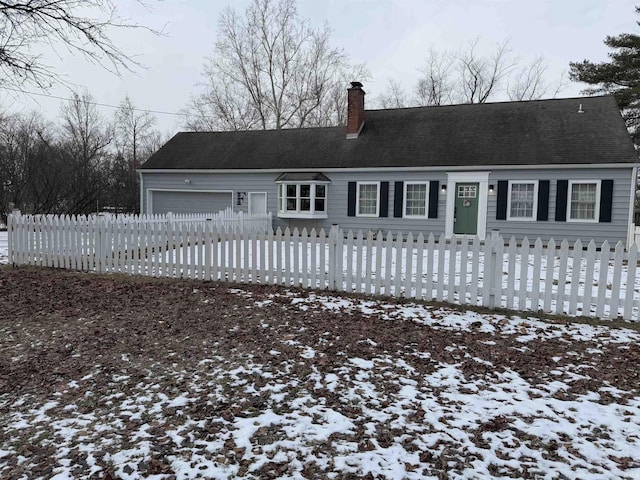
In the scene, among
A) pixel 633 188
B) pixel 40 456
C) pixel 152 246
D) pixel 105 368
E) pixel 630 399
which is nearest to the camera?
pixel 40 456

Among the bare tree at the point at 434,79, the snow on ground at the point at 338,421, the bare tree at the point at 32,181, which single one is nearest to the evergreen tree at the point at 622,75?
the bare tree at the point at 434,79

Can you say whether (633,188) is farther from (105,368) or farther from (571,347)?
(105,368)

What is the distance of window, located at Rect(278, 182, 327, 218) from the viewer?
1716 cm

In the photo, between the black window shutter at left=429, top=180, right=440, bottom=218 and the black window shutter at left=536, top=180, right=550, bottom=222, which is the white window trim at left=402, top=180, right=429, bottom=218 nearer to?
the black window shutter at left=429, top=180, right=440, bottom=218

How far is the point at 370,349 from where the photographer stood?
4453 mm

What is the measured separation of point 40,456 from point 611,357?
15.7ft

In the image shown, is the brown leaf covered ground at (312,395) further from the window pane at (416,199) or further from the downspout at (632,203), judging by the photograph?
the window pane at (416,199)

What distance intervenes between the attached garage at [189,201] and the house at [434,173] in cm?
5

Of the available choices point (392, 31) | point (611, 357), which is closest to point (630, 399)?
point (611, 357)

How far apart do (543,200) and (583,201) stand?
1147 mm

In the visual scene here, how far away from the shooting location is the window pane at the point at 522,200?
14492 mm

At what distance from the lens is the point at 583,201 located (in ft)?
45.5

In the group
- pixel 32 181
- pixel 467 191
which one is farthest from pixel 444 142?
pixel 32 181

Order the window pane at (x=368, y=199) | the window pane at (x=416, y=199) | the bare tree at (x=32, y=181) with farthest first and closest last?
the bare tree at (x=32, y=181) → the window pane at (x=368, y=199) → the window pane at (x=416, y=199)
